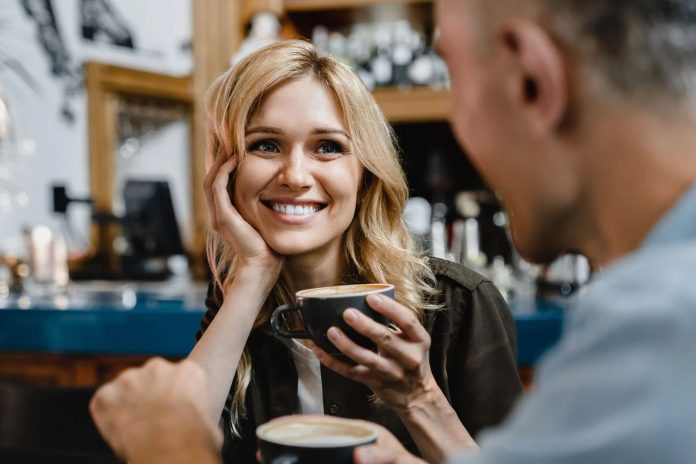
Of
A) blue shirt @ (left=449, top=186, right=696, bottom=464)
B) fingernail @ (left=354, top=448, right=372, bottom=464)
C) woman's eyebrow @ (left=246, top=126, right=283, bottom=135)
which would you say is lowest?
fingernail @ (left=354, top=448, right=372, bottom=464)

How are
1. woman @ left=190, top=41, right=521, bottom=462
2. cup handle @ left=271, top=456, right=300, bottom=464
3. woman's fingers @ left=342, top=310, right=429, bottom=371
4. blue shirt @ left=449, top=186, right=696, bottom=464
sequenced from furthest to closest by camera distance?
woman @ left=190, top=41, right=521, bottom=462 → woman's fingers @ left=342, top=310, right=429, bottom=371 → cup handle @ left=271, top=456, right=300, bottom=464 → blue shirt @ left=449, top=186, right=696, bottom=464

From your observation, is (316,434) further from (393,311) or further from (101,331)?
(101,331)

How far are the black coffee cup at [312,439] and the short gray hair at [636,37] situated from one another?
0.37 metres

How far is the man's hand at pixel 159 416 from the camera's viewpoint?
695mm

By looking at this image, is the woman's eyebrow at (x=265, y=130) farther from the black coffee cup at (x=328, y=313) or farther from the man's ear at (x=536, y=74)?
the man's ear at (x=536, y=74)

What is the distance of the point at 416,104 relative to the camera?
3.44 m

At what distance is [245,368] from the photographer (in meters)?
1.31

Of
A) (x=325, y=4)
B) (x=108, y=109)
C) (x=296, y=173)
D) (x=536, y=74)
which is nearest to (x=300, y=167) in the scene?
(x=296, y=173)

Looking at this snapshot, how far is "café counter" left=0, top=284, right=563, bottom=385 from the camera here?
77.0 inches

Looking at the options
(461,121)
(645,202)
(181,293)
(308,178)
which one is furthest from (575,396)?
(181,293)

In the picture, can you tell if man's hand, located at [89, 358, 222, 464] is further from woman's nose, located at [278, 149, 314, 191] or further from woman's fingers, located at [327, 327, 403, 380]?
woman's nose, located at [278, 149, 314, 191]

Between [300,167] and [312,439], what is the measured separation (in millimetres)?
653

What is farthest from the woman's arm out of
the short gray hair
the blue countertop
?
the short gray hair

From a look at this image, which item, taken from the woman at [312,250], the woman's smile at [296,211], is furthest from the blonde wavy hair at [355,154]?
the woman's smile at [296,211]
